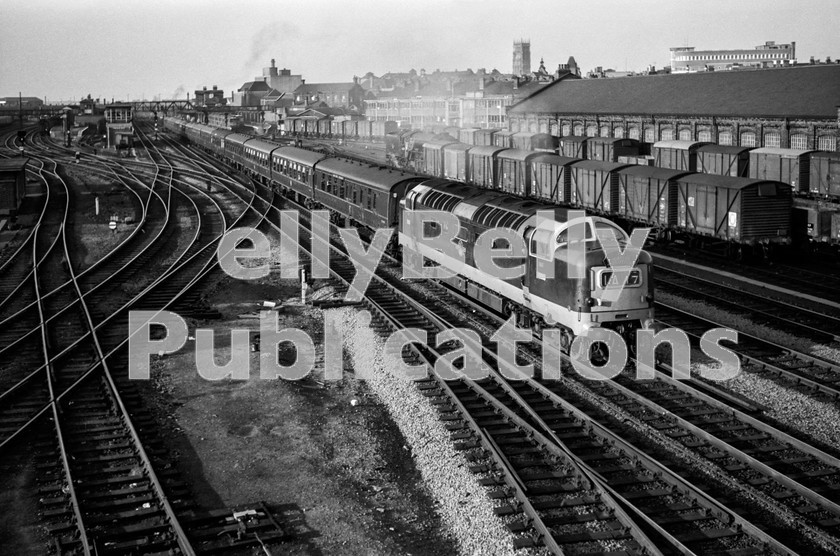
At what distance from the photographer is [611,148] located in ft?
158

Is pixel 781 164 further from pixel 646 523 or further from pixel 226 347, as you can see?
pixel 646 523

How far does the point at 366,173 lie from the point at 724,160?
1845 centimetres

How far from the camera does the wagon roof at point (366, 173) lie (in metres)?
27.8

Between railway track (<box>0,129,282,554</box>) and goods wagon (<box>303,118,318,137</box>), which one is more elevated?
goods wagon (<box>303,118,318,137</box>)

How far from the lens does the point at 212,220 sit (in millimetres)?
39156

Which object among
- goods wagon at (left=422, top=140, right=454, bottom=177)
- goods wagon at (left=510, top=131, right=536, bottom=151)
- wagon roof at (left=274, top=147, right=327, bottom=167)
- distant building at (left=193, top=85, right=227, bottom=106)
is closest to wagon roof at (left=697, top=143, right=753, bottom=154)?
goods wagon at (left=510, top=131, right=536, bottom=151)

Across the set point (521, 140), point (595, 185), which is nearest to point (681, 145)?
point (595, 185)

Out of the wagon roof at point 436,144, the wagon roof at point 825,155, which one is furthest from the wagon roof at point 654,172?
the wagon roof at point 436,144

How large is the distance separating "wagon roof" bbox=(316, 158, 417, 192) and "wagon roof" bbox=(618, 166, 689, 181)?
10455mm

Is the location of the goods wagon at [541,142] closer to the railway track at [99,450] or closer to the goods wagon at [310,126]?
the railway track at [99,450]

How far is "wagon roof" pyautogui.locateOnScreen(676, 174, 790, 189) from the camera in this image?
28.6 meters

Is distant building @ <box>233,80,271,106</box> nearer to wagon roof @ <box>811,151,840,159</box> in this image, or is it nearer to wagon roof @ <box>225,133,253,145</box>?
wagon roof @ <box>225,133,253,145</box>

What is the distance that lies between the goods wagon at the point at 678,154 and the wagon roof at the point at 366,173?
1723cm

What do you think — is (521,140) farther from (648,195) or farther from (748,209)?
(748,209)
